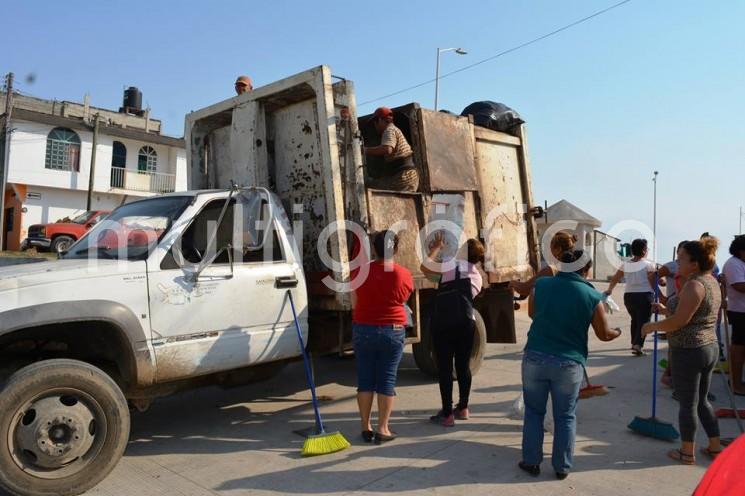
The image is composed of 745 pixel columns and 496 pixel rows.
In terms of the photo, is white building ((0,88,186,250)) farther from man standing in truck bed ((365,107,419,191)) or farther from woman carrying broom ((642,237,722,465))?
woman carrying broom ((642,237,722,465))

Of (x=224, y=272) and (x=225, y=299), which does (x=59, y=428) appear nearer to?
(x=225, y=299)

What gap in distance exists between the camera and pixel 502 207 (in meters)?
7.10

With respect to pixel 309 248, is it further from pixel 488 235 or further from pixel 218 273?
pixel 488 235

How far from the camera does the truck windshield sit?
4258 mm

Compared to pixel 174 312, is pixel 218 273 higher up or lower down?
higher up

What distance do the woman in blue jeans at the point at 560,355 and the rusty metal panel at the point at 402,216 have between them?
1.96 m

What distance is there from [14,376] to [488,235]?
4910mm

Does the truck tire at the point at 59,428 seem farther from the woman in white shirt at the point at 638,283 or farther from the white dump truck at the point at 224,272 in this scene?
the woman in white shirt at the point at 638,283

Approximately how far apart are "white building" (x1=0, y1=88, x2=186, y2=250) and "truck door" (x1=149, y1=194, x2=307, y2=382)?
1030 inches

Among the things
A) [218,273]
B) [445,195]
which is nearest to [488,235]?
[445,195]

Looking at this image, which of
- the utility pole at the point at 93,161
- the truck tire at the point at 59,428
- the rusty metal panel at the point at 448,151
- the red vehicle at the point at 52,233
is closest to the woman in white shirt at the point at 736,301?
the rusty metal panel at the point at 448,151

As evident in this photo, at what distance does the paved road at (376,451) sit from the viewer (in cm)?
377

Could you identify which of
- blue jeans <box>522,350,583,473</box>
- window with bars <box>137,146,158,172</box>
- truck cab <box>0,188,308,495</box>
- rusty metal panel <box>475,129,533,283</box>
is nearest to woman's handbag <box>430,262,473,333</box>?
blue jeans <box>522,350,583,473</box>

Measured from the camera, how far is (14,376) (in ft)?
11.5
